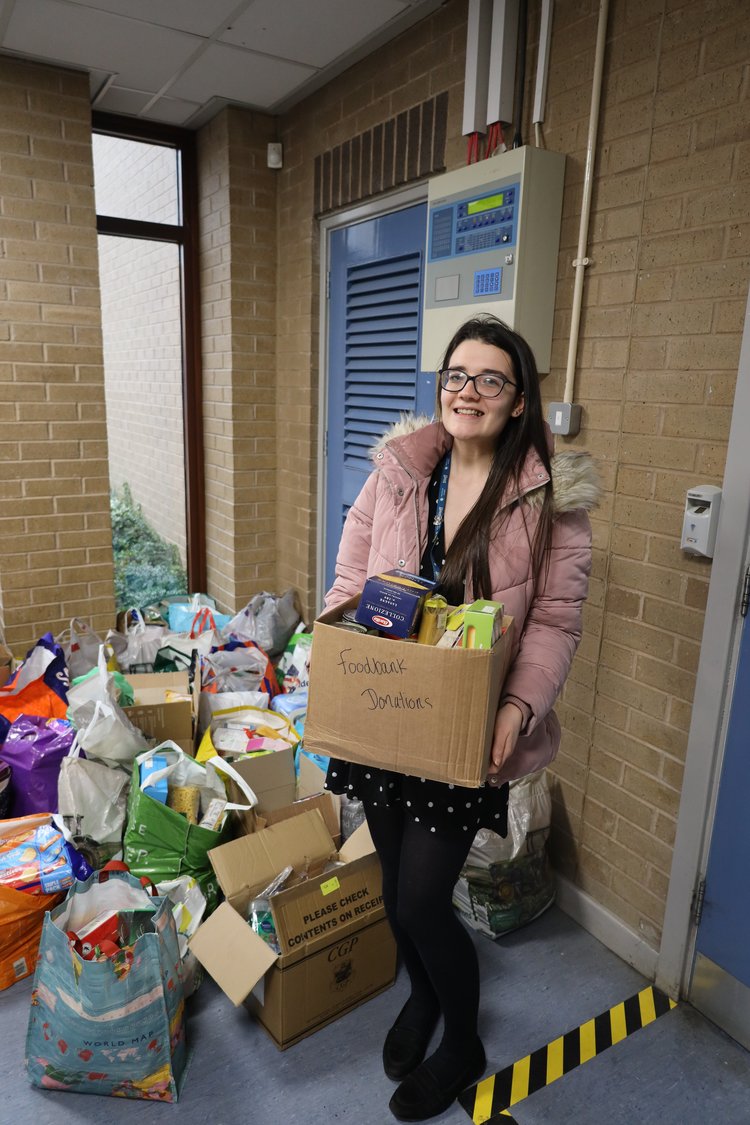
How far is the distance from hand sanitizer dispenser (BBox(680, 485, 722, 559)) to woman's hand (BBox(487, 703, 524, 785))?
73 centimetres

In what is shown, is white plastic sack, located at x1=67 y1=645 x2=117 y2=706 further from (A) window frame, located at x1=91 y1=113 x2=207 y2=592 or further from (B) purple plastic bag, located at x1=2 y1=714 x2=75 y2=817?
(A) window frame, located at x1=91 y1=113 x2=207 y2=592

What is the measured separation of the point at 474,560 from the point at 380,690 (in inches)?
13.0

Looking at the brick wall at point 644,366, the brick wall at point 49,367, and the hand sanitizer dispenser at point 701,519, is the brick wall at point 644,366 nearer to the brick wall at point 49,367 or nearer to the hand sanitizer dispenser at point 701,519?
the hand sanitizer dispenser at point 701,519

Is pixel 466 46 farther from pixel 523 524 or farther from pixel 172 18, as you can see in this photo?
pixel 523 524

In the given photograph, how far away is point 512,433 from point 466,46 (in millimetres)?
1609

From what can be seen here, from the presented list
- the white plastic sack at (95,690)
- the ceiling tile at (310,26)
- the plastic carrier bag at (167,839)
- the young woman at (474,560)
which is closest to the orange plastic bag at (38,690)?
the white plastic sack at (95,690)

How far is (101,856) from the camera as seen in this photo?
7.04 ft

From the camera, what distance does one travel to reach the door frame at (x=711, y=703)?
5.40 feet

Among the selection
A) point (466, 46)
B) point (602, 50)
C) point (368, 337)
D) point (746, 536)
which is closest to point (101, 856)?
point (746, 536)

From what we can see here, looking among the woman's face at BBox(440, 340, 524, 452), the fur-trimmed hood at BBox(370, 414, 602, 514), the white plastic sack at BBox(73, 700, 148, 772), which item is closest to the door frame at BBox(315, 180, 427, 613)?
the white plastic sack at BBox(73, 700, 148, 772)

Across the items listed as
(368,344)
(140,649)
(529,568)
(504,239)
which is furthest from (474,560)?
(140,649)

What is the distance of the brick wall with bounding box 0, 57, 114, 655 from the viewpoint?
10.2 feet

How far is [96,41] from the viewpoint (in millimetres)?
2777

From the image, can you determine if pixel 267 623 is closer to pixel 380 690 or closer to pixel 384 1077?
pixel 384 1077
